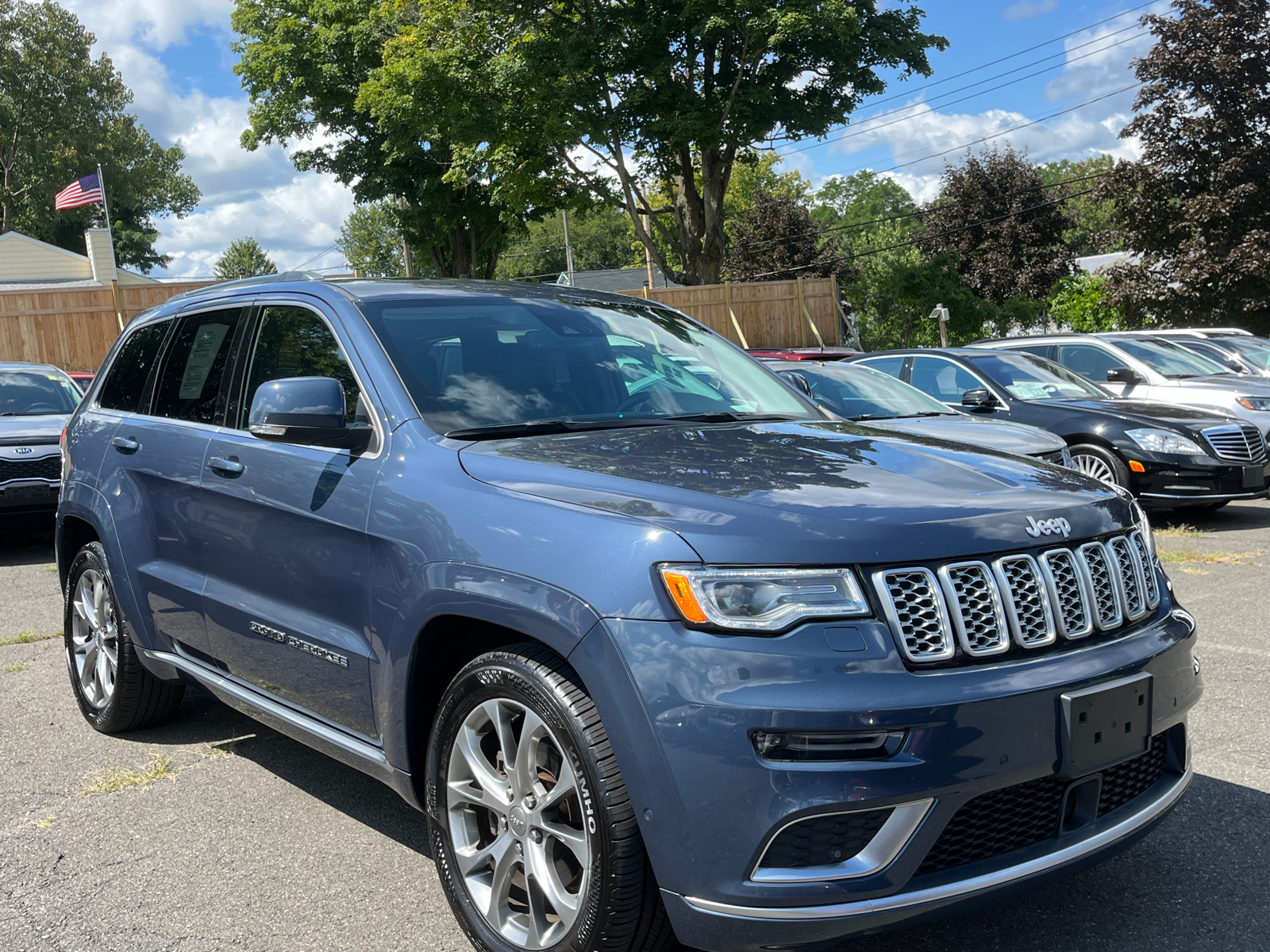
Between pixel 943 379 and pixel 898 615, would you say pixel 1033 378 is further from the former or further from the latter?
pixel 898 615

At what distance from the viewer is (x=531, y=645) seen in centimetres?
262

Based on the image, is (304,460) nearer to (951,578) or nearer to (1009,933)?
(951,578)

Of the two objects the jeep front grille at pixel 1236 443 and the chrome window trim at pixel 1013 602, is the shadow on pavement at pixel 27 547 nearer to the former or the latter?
the chrome window trim at pixel 1013 602

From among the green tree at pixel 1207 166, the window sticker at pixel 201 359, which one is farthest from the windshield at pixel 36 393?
the green tree at pixel 1207 166

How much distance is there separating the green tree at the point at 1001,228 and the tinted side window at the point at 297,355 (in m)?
37.7

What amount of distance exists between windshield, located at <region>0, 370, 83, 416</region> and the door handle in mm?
8007

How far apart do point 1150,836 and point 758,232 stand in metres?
45.4

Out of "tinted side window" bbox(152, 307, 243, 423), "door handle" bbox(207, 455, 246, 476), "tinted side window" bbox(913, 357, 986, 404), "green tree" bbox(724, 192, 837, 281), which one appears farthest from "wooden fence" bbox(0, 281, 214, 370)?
"green tree" bbox(724, 192, 837, 281)

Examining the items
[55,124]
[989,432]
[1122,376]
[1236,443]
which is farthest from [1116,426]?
[55,124]

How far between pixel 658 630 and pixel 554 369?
1.55 meters

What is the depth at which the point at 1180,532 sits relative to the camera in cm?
941

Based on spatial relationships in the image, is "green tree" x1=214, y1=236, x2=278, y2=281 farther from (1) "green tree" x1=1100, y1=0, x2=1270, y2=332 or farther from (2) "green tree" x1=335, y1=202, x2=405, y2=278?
(1) "green tree" x1=1100, y1=0, x2=1270, y2=332

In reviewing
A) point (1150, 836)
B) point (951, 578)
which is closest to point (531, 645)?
point (951, 578)

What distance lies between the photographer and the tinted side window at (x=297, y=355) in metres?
3.49
